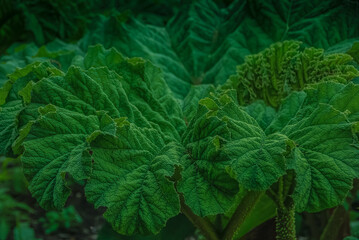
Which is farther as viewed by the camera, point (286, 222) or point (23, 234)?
point (23, 234)

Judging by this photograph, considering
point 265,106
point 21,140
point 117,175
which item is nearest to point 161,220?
point 117,175

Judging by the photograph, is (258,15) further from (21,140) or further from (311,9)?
(21,140)

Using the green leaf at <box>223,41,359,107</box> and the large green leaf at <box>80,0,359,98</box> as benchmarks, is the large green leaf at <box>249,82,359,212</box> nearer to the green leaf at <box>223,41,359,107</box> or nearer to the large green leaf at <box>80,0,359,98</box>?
the green leaf at <box>223,41,359,107</box>

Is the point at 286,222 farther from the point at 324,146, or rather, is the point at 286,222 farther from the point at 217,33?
the point at 217,33

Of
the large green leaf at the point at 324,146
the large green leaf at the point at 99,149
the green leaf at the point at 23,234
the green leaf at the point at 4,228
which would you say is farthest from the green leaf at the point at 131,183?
the green leaf at the point at 4,228

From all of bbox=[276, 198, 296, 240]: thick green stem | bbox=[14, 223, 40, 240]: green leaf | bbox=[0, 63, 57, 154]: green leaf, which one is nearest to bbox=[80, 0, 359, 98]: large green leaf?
bbox=[0, 63, 57, 154]: green leaf

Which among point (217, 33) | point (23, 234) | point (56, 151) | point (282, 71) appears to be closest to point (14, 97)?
point (56, 151)

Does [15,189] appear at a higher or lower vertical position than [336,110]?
lower

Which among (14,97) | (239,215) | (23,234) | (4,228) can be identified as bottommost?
(4,228)
